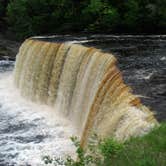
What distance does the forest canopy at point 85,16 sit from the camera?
25078 mm

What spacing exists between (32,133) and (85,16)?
14498 millimetres

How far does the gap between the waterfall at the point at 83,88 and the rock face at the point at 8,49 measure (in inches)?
244

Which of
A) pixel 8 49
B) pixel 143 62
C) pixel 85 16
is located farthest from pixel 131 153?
pixel 8 49

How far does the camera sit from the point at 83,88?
14.7 metres

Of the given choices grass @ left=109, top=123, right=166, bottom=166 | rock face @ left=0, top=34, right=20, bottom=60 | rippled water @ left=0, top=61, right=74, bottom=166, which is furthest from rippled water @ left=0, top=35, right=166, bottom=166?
rock face @ left=0, top=34, right=20, bottom=60

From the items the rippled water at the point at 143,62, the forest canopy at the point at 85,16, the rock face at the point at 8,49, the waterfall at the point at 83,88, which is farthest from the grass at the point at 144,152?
the rock face at the point at 8,49

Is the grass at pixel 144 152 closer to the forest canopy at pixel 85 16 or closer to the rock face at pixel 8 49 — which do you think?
the forest canopy at pixel 85 16

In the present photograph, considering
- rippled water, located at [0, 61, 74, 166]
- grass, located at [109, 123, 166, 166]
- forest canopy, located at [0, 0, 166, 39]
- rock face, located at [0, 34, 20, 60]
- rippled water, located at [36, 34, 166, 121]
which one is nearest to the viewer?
grass, located at [109, 123, 166, 166]

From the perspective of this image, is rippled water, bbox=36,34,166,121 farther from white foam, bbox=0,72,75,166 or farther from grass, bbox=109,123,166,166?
white foam, bbox=0,72,75,166

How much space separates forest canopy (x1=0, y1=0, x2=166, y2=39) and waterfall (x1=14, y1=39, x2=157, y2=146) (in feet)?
21.2

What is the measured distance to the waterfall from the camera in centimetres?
1033

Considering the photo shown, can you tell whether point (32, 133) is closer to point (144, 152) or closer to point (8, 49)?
point (144, 152)

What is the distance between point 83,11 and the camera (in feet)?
91.0

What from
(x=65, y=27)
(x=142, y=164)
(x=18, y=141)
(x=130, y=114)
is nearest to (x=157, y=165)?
(x=142, y=164)
